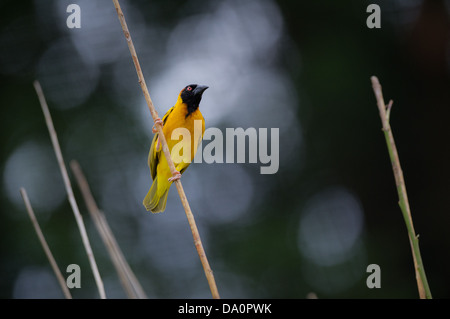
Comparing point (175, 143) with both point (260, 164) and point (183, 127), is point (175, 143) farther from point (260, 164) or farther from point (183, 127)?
point (260, 164)

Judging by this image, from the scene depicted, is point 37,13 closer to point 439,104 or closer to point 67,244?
point 67,244

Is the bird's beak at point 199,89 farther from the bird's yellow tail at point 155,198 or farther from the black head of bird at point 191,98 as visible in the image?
the bird's yellow tail at point 155,198

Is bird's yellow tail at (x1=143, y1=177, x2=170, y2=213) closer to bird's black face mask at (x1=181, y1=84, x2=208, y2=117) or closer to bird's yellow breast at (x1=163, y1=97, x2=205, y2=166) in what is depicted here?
bird's yellow breast at (x1=163, y1=97, x2=205, y2=166)

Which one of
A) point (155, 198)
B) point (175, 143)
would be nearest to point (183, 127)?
point (175, 143)

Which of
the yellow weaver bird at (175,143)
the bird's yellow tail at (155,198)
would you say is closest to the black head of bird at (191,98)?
the yellow weaver bird at (175,143)

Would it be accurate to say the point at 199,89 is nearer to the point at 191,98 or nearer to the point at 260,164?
the point at 191,98

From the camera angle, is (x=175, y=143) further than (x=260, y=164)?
No

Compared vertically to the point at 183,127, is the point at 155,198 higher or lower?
lower

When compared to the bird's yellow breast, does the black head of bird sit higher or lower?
higher

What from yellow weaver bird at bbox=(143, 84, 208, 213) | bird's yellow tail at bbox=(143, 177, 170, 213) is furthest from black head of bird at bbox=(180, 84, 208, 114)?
bird's yellow tail at bbox=(143, 177, 170, 213)
